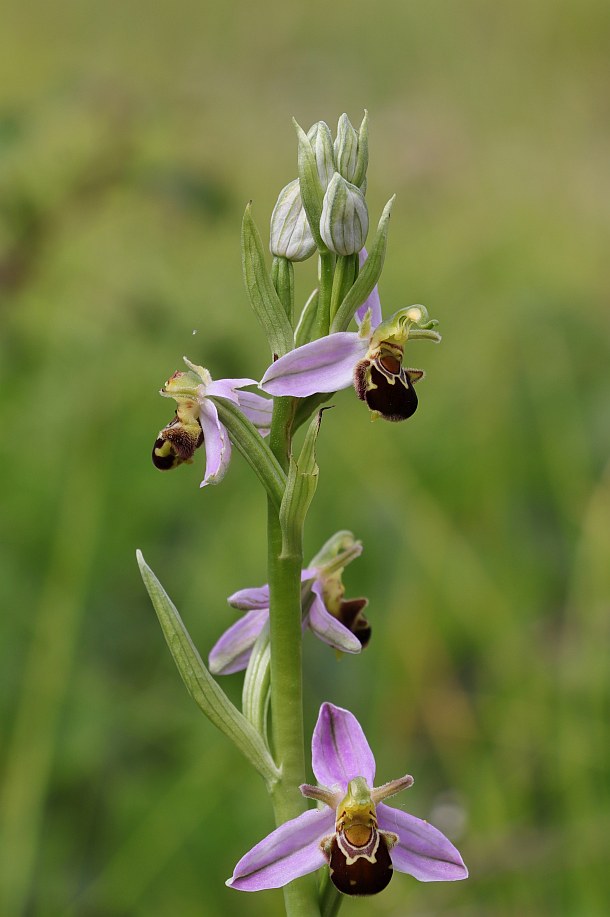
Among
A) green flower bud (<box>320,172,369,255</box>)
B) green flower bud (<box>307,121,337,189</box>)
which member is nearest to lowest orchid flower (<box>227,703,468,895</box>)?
green flower bud (<box>320,172,369,255</box>)

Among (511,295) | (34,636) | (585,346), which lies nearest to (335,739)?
(34,636)

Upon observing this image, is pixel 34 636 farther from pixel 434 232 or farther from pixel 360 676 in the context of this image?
pixel 434 232

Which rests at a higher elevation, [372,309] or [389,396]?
[372,309]

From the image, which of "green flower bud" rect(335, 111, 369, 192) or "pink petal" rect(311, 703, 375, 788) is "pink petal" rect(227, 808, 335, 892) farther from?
"green flower bud" rect(335, 111, 369, 192)

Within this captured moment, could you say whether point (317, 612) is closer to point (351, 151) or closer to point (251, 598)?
point (251, 598)

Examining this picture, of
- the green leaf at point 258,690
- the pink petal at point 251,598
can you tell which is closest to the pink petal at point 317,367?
the pink petal at point 251,598

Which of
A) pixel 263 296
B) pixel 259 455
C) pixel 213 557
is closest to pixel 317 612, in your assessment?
pixel 259 455
